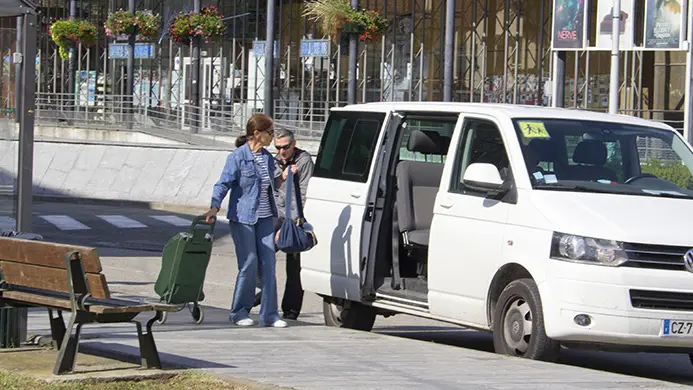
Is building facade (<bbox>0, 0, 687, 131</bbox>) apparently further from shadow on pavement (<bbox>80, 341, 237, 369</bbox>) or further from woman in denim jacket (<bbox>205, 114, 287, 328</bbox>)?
shadow on pavement (<bbox>80, 341, 237, 369</bbox>)

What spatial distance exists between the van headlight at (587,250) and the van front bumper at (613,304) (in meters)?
0.05

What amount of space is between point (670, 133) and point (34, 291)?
4.98 meters

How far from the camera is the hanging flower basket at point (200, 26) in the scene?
139ft

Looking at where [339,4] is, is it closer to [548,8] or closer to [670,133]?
[548,8]

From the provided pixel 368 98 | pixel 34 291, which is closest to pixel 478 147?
pixel 34 291

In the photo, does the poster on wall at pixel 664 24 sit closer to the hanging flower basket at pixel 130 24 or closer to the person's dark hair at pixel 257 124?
the person's dark hair at pixel 257 124

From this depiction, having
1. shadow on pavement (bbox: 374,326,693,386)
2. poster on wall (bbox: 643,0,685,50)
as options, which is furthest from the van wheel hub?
poster on wall (bbox: 643,0,685,50)

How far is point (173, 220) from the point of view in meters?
25.8

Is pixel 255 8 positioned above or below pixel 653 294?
above

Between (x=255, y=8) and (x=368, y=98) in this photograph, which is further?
(x=255, y=8)

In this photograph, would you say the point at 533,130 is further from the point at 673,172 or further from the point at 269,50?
the point at 269,50

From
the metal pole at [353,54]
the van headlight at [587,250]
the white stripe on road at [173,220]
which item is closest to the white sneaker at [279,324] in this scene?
the van headlight at [587,250]

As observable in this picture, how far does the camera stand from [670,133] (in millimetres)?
10508

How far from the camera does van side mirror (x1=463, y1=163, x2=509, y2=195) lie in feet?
30.9
